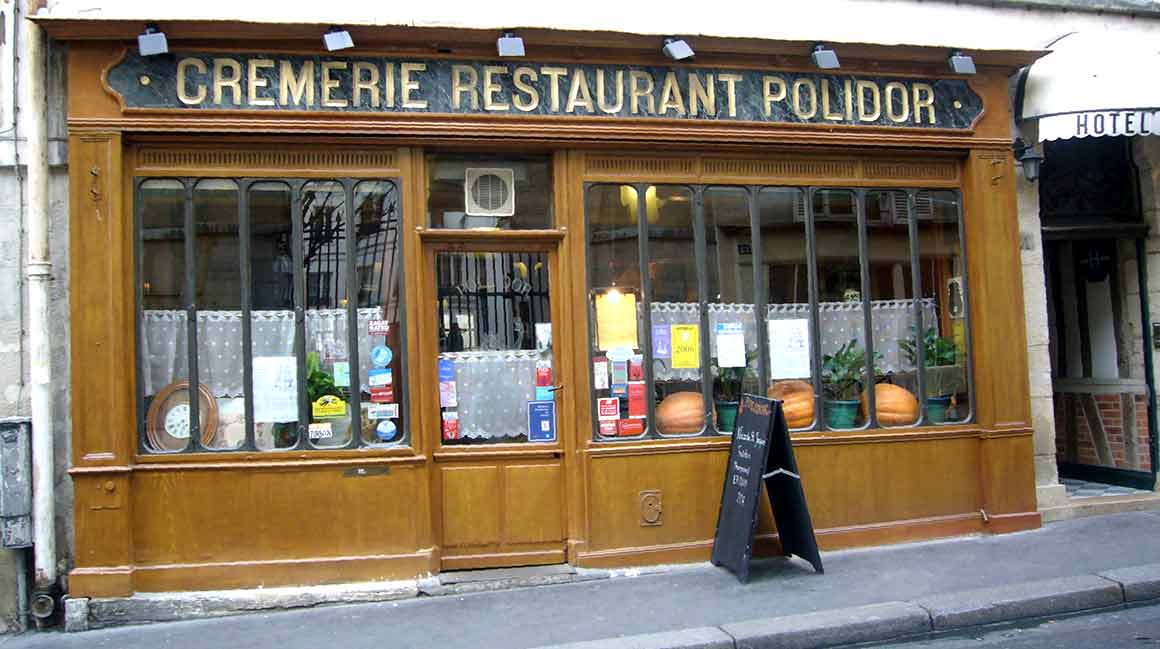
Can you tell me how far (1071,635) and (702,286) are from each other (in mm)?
3519

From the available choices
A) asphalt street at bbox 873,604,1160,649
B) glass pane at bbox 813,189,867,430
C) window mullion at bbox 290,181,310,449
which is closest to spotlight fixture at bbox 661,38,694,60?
glass pane at bbox 813,189,867,430

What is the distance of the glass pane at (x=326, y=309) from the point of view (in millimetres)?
7043

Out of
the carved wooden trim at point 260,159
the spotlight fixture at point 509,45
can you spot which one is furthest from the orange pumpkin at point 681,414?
the spotlight fixture at point 509,45

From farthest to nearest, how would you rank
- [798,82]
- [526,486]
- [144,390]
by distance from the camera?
[798,82]
[526,486]
[144,390]

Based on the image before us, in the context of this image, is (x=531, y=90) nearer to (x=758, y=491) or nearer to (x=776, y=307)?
(x=776, y=307)

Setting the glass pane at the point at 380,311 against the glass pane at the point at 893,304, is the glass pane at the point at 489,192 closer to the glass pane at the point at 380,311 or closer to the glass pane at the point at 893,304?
the glass pane at the point at 380,311

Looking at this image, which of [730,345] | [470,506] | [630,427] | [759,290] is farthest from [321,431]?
[759,290]

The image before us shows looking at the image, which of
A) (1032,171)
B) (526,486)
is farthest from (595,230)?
(1032,171)

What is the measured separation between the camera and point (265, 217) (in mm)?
7051

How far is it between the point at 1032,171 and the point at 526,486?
16.6 feet

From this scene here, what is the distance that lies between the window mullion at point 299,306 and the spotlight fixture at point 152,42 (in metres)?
1.25

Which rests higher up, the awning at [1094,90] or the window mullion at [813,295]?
the awning at [1094,90]

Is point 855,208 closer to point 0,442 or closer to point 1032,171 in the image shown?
point 1032,171

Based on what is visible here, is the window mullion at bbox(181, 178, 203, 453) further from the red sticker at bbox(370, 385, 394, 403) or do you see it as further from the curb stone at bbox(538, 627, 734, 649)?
the curb stone at bbox(538, 627, 734, 649)
